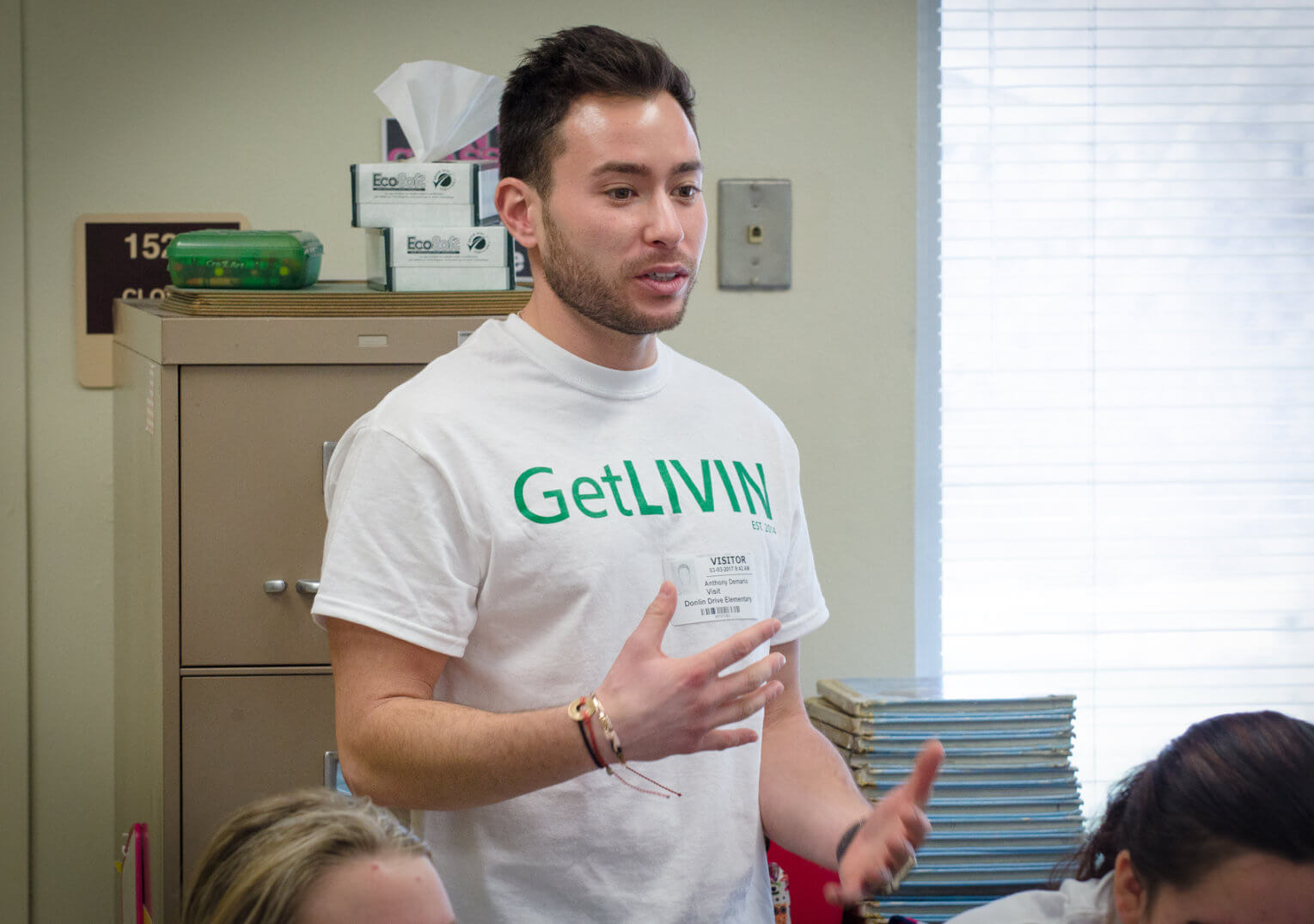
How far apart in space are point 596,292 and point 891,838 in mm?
626

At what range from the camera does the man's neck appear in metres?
Answer: 1.39

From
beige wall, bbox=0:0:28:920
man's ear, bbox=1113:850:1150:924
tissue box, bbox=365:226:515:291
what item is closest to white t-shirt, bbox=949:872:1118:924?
man's ear, bbox=1113:850:1150:924

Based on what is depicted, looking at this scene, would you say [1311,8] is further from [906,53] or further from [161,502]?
[161,502]

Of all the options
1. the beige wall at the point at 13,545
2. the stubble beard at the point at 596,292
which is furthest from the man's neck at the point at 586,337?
the beige wall at the point at 13,545

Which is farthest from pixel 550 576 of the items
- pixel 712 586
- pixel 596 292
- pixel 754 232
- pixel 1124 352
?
pixel 1124 352

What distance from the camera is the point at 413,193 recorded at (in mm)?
1777

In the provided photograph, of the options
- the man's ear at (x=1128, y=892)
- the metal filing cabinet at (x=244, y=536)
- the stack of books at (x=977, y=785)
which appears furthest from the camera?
the stack of books at (x=977, y=785)

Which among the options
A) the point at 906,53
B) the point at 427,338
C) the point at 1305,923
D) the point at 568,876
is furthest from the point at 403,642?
the point at 906,53

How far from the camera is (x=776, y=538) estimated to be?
1455 mm

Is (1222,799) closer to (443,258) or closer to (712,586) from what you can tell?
(712,586)

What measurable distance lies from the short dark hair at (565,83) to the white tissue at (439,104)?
0.37 m

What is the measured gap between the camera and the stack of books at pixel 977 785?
6.68 ft

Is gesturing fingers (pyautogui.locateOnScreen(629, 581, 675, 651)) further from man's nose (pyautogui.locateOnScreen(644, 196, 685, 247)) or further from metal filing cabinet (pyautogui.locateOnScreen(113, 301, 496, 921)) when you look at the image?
metal filing cabinet (pyautogui.locateOnScreen(113, 301, 496, 921))

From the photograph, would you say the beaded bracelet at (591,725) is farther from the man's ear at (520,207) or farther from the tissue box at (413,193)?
the tissue box at (413,193)
